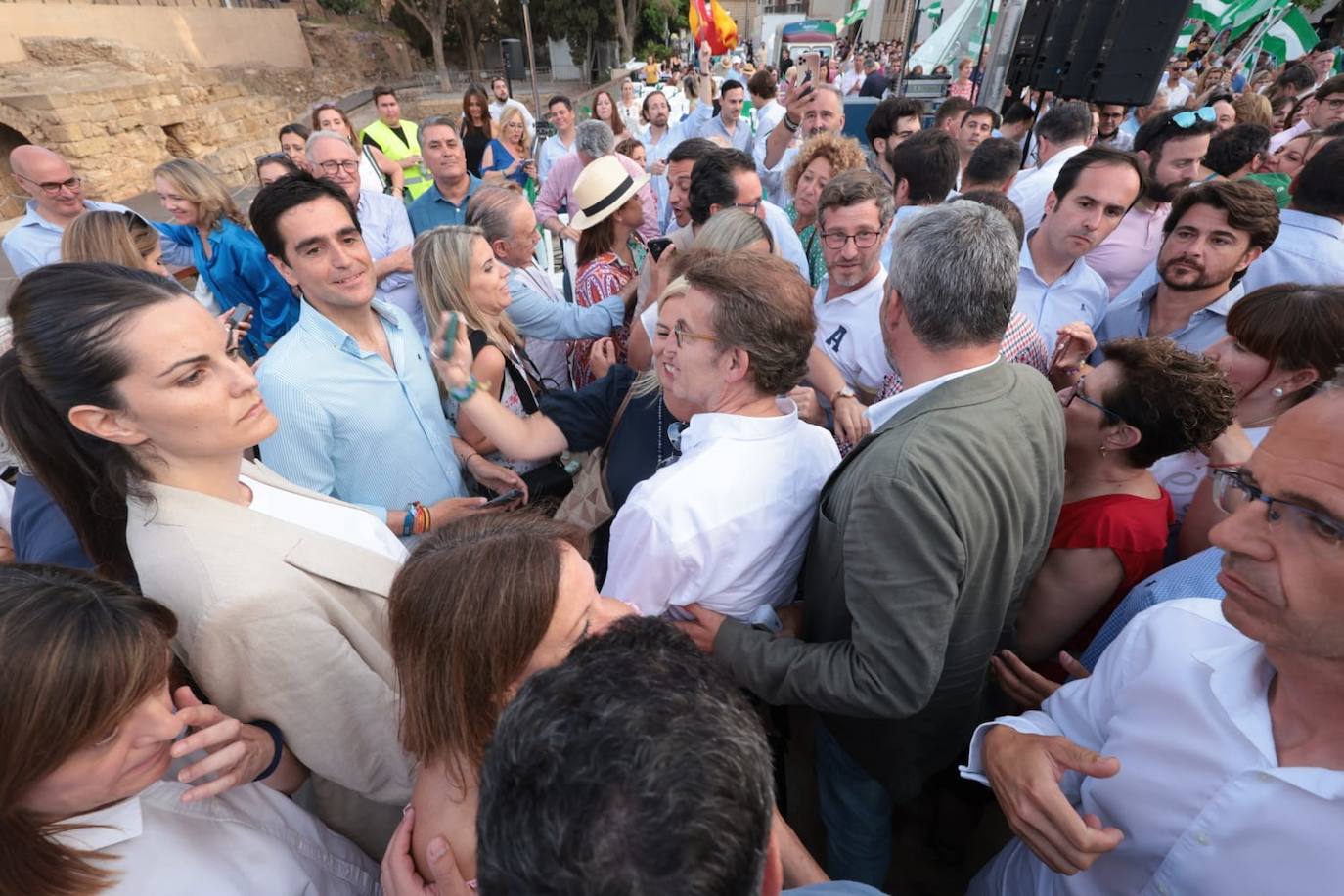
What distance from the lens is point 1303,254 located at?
3.03 m

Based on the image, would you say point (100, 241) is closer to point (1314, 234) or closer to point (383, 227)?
point (383, 227)

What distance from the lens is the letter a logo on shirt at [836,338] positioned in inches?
117

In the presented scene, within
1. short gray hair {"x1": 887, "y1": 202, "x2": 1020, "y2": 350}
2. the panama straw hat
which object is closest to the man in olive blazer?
short gray hair {"x1": 887, "y1": 202, "x2": 1020, "y2": 350}

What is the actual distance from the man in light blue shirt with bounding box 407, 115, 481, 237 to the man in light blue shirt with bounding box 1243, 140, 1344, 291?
5.09m

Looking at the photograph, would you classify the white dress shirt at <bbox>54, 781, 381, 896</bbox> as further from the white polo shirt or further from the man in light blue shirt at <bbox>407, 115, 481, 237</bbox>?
the man in light blue shirt at <bbox>407, 115, 481, 237</bbox>

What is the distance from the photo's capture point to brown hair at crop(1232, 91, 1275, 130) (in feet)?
20.3

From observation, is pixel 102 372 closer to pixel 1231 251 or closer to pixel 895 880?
pixel 895 880

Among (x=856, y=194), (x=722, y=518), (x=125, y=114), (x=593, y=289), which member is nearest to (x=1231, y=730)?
(x=722, y=518)

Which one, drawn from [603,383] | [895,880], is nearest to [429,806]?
[603,383]

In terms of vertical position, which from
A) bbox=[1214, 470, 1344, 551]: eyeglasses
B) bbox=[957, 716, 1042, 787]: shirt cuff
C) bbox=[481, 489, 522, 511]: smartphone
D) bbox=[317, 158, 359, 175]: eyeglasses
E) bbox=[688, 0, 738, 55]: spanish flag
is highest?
bbox=[688, 0, 738, 55]: spanish flag

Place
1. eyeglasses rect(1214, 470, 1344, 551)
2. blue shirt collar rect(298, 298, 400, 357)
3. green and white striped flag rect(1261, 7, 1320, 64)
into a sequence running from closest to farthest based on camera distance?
eyeglasses rect(1214, 470, 1344, 551)
blue shirt collar rect(298, 298, 400, 357)
green and white striped flag rect(1261, 7, 1320, 64)

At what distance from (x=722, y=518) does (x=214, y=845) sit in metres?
1.25

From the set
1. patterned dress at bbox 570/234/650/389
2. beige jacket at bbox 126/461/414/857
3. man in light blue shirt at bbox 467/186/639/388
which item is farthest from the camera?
patterned dress at bbox 570/234/650/389

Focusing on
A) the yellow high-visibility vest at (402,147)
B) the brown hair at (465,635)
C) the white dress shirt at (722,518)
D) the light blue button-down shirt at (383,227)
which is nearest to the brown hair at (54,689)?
the brown hair at (465,635)
